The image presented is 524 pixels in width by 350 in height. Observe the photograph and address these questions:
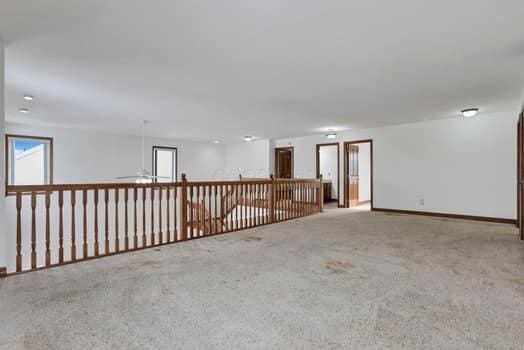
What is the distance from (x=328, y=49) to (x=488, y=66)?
1791mm

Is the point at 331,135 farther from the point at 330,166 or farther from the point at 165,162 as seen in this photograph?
the point at 165,162

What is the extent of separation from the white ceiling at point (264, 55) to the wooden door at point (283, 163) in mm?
4378

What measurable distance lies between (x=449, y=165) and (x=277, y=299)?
525cm

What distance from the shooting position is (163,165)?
29.2 feet

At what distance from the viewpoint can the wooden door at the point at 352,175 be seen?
300 inches

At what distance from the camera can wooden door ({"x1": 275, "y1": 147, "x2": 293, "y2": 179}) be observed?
934 cm

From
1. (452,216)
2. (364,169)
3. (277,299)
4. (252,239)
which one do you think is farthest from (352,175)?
(277,299)

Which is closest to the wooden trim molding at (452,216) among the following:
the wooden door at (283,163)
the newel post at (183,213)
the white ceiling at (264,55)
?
the white ceiling at (264,55)

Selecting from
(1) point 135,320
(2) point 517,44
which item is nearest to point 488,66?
(2) point 517,44

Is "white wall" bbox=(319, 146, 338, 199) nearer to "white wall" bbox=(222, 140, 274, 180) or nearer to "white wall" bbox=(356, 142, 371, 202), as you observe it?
"white wall" bbox=(356, 142, 371, 202)

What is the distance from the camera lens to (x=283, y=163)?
9.55 meters

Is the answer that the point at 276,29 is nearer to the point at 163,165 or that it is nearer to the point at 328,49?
the point at 328,49

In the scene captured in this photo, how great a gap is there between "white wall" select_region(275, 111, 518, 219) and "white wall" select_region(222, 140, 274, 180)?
10.6ft

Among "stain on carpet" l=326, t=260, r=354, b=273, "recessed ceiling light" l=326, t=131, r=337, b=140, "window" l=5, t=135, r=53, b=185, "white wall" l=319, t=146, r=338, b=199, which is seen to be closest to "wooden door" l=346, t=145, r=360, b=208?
"recessed ceiling light" l=326, t=131, r=337, b=140
